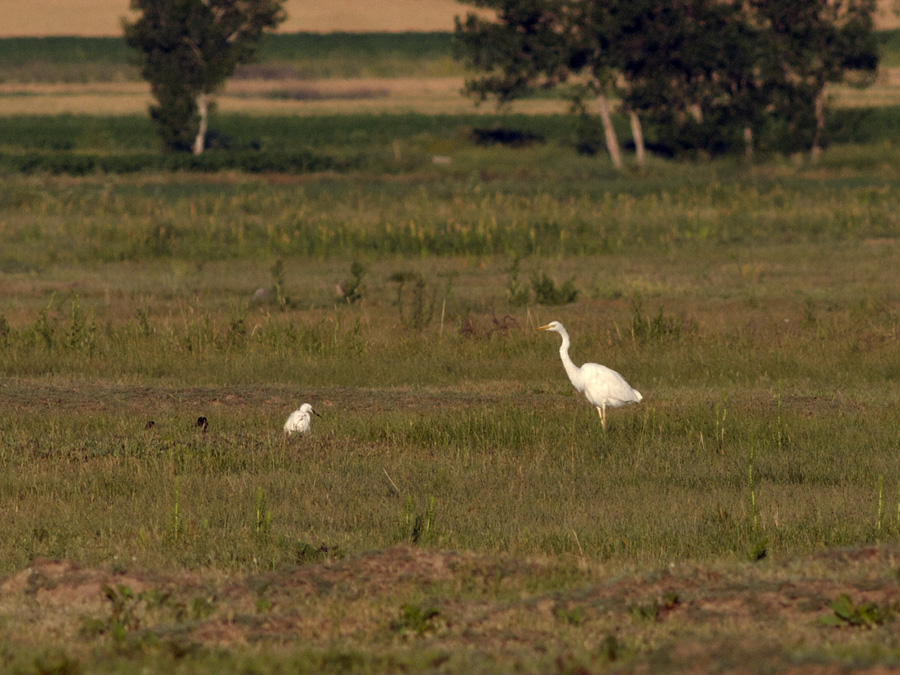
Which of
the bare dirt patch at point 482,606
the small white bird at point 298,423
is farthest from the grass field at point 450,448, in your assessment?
the small white bird at point 298,423

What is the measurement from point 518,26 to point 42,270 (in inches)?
1492

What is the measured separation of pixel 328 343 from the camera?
1969cm

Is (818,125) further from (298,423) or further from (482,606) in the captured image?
(482,606)

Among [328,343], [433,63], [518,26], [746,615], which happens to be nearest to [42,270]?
[328,343]

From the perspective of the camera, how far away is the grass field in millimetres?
7590

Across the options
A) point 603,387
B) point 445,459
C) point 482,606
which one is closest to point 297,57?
point 603,387

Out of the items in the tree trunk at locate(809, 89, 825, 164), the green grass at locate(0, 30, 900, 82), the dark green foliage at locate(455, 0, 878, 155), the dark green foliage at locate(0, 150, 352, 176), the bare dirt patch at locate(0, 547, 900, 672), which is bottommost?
the green grass at locate(0, 30, 900, 82)

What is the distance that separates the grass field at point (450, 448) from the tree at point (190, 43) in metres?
35.8

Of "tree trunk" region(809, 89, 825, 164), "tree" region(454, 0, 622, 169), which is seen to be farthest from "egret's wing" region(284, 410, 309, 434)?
"tree trunk" region(809, 89, 825, 164)

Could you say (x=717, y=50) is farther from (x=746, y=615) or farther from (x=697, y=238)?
(x=746, y=615)

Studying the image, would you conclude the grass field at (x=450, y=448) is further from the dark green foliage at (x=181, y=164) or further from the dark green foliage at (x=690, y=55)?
the dark green foliage at (x=181, y=164)

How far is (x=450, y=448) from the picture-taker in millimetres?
13727

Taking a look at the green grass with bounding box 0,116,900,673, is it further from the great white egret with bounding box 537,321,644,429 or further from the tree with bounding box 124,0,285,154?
the tree with bounding box 124,0,285,154

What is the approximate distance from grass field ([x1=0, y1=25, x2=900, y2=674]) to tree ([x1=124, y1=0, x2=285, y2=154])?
35808 mm
